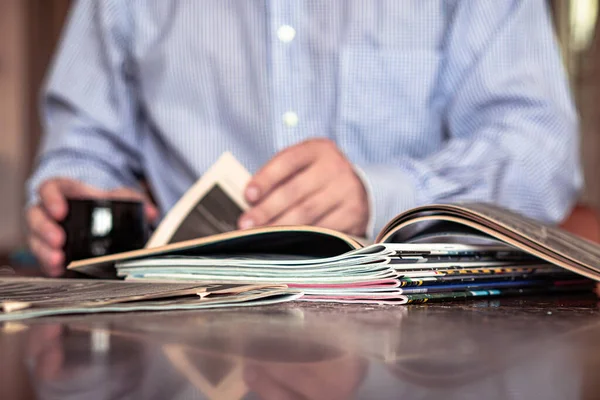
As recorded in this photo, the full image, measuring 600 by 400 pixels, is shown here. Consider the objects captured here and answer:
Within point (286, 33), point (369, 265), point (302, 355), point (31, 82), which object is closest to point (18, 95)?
point (31, 82)

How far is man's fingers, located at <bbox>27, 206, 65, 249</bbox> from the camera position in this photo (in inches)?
35.9

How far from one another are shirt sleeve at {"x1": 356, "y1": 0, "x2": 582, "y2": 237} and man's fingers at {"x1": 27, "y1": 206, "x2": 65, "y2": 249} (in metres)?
0.45

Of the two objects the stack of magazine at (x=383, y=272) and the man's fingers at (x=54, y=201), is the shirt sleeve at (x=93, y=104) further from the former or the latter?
the stack of magazine at (x=383, y=272)

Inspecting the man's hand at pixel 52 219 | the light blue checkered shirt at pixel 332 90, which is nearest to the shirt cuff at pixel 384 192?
the light blue checkered shirt at pixel 332 90

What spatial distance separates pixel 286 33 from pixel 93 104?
44cm

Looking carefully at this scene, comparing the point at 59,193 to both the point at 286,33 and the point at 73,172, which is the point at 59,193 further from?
the point at 286,33

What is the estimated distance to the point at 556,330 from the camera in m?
0.35

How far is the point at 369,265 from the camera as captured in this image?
0.44m

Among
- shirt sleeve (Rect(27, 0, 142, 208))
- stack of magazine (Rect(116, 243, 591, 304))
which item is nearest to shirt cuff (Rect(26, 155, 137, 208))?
shirt sleeve (Rect(27, 0, 142, 208))

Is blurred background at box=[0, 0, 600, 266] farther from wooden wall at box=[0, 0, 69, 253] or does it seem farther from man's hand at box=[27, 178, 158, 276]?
man's hand at box=[27, 178, 158, 276]

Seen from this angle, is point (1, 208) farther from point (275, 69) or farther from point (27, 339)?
point (27, 339)

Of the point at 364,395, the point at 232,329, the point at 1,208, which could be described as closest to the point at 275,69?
the point at 232,329

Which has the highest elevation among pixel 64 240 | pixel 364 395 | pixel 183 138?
pixel 183 138

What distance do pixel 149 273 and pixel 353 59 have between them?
0.72 m
